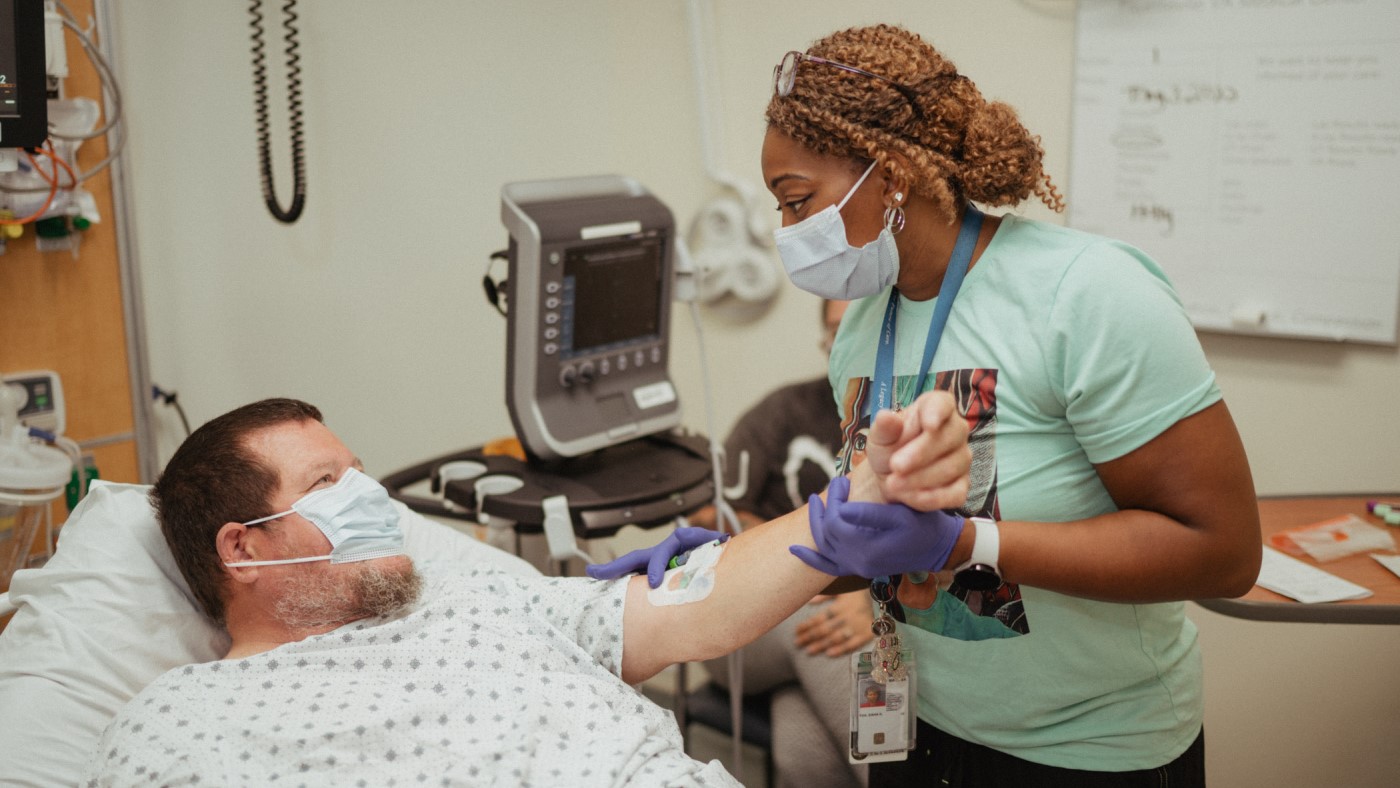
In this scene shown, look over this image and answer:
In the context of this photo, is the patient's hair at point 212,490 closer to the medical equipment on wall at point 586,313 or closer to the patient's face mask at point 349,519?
the patient's face mask at point 349,519

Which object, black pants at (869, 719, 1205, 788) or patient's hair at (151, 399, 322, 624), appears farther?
patient's hair at (151, 399, 322, 624)

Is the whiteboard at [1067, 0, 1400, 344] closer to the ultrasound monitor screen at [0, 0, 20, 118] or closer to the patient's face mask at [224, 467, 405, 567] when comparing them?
the patient's face mask at [224, 467, 405, 567]

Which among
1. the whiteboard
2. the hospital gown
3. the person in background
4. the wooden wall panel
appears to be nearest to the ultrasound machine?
the person in background

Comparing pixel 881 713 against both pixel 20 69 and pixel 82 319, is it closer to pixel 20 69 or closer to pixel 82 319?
pixel 20 69

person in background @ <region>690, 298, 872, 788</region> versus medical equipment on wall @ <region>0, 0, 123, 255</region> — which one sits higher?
medical equipment on wall @ <region>0, 0, 123, 255</region>

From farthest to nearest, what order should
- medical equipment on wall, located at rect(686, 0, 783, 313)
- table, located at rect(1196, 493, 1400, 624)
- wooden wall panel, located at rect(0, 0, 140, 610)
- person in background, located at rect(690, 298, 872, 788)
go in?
1. medical equipment on wall, located at rect(686, 0, 783, 313)
2. person in background, located at rect(690, 298, 872, 788)
3. wooden wall panel, located at rect(0, 0, 140, 610)
4. table, located at rect(1196, 493, 1400, 624)

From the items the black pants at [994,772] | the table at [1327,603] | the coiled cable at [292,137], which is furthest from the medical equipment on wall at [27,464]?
the table at [1327,603]

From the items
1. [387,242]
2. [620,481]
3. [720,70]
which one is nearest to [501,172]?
[387,242]

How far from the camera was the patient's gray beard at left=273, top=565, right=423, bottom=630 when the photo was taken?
1381 mm

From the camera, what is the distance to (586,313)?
1970 mm

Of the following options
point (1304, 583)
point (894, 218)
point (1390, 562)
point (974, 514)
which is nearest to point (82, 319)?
point (894, 218)

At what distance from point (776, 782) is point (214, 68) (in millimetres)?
2250

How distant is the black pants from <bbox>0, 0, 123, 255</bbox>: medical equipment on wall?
160cm

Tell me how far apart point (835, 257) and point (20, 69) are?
125 centimetres
